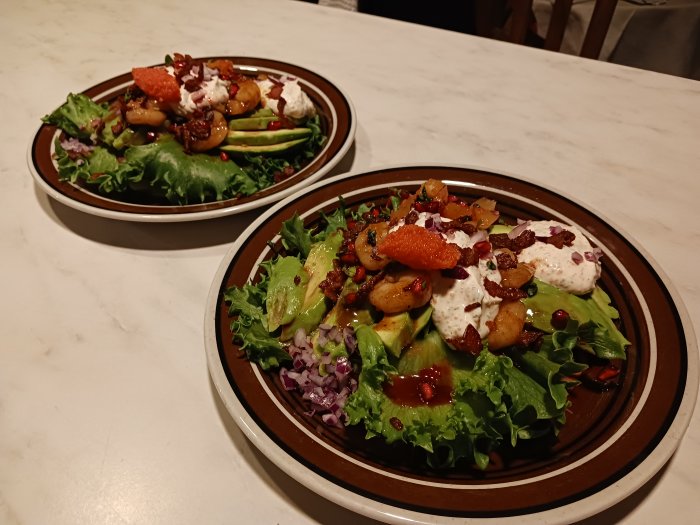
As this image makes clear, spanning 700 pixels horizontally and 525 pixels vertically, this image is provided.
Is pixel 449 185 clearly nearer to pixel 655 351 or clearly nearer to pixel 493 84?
pixel 655 351

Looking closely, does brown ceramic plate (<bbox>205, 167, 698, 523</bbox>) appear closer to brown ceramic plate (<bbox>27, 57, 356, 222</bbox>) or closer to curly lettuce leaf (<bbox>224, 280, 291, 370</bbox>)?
curly lettuce leaf (<bbox>224, 280, 291, 370</bbox>)

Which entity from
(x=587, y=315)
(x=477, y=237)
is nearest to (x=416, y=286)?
(x=477, y=237)

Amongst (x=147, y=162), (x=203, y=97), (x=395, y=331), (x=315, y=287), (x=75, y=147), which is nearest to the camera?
(x=395, y=331)

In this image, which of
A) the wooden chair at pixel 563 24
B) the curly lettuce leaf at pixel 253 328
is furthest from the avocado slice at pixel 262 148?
Answer: the wooden chair at pixel 563 24

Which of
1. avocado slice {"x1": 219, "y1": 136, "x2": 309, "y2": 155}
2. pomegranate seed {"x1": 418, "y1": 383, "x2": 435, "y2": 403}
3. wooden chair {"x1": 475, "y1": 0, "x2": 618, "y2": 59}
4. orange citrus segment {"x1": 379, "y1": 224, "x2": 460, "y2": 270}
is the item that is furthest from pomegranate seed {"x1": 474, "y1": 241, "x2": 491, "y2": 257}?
wooden chair {"x1": 475, "y1": 0, "x2": 618, "y2": 59}

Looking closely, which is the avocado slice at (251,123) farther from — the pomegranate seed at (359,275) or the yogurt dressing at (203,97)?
A: the pomegranate seed at (359,275)

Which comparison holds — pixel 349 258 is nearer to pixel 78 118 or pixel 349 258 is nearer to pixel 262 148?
pixel 262 148

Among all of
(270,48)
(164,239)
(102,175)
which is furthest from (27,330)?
(270,48)
